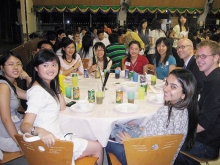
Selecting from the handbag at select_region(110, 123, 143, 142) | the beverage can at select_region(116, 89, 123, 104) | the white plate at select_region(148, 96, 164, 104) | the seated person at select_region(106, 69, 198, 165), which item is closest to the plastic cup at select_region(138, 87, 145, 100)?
the white plate at select_region(148, 96, 164, 104)

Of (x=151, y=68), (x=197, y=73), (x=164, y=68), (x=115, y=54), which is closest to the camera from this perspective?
(x=197, y=73)

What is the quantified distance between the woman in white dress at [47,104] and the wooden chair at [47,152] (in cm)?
18

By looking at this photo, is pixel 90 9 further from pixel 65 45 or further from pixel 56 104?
pixel 56 104

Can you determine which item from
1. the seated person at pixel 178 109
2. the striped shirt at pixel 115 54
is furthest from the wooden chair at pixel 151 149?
the striped shirt at pixel 115 54

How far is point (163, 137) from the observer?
4.60 ft

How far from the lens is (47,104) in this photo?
1.73 metres

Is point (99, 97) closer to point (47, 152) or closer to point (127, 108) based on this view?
point (127, 108)

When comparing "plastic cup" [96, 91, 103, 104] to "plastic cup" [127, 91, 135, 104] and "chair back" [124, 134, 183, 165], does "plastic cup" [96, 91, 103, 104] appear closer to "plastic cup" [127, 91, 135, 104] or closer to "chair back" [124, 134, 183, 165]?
"plastic cup" [127, 91, 135, 104]

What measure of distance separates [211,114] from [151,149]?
26.1 inches

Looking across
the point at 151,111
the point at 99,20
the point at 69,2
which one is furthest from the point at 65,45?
the point at 99,20

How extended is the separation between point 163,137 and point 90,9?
9645 mm

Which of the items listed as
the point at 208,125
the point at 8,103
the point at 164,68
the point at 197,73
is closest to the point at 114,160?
the point at 208,125

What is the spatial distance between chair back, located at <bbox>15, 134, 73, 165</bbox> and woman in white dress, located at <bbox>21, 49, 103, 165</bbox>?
0.18 m

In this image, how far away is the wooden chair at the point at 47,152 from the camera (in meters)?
1.39
